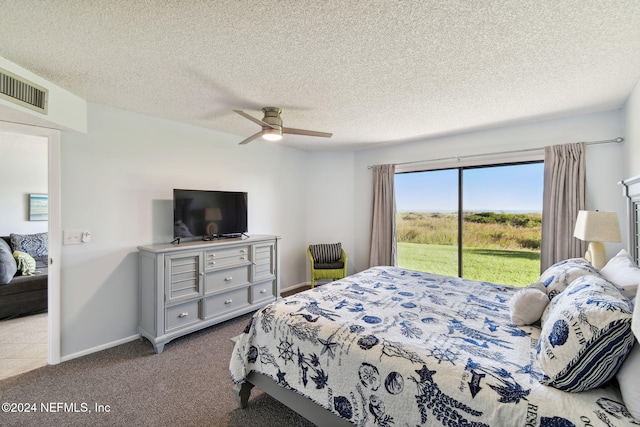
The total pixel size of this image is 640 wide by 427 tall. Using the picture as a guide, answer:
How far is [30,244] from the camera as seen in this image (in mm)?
4438

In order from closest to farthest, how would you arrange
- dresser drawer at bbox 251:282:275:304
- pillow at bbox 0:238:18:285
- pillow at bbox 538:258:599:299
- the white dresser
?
pillow at bbox 538:258:599:299 → the white dresser → pillow at bbox 0:238:18:285 → dresser drawer at bbox 251:282:275:304

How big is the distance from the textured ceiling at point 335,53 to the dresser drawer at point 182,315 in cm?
211

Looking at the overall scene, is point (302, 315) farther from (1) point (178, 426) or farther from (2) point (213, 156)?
(2) point (213, 156)

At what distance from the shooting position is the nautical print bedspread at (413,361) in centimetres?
109

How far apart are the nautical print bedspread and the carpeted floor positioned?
0.33 meters

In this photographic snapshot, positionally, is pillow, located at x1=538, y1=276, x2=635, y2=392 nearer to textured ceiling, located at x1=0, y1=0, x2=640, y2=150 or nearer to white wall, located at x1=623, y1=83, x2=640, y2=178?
textured ceiling, located at x1=0, y1=0, x2=640, y2=150

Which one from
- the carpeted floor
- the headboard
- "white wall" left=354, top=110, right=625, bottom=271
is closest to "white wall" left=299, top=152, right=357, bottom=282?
"white wall" left=354, top=110, right=625, bottom=271

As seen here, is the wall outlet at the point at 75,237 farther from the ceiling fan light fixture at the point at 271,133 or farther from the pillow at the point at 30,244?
the pillow at the point at 30,244

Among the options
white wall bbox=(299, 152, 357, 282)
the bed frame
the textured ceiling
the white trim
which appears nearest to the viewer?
the textured ceiling

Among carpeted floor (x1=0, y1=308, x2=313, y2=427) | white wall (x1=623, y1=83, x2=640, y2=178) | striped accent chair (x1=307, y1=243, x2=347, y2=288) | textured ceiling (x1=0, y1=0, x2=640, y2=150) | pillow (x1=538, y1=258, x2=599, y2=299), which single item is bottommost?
carpeted floor (x1=0, y1=308, x2=313, y2=427)

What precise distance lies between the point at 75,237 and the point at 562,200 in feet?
16.9

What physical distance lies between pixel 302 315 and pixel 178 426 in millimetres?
1082

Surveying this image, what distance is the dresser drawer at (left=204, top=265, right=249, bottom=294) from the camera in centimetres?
307

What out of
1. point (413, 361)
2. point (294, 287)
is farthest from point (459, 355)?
point (294, 287)
